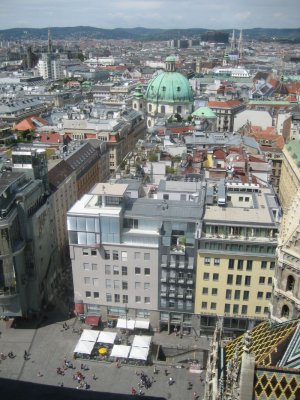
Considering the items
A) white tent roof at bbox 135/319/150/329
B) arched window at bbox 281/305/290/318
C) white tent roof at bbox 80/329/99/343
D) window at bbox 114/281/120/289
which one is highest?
arched window at bbox 281/305/290/318

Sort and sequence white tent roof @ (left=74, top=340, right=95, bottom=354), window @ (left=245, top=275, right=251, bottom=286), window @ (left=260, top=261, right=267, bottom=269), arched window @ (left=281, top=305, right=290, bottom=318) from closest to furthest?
arched window @ (left=281, top=305, right=290, bottom=318), window @ (left=260, top=261, right=267, bottom=269), white tent roof @ (left=74, top=340, right=95, bottom=354), window @ (left=245, top=275, right=251, bottom=286)

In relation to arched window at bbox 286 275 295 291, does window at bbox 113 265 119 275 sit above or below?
below

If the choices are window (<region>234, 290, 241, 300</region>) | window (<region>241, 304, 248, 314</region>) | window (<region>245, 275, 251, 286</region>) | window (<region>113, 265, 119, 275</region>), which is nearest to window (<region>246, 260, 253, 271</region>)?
window (<region>245, 275, 251, 286</region>)

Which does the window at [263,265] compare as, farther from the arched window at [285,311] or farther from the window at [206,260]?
the arched window at [285,311]

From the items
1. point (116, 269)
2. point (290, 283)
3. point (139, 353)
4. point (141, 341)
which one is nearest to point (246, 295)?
point (141, 341)

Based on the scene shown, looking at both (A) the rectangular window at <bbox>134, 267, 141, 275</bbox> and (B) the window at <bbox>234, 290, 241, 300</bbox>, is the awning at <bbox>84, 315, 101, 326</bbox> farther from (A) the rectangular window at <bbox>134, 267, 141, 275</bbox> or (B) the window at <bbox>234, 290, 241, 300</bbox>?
(B) the window at <bbox>234, 290, 241, 300</bbox>

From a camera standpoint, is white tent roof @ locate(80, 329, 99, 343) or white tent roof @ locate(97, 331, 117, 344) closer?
white tent roof @ locate(97, 331, 117, 344)

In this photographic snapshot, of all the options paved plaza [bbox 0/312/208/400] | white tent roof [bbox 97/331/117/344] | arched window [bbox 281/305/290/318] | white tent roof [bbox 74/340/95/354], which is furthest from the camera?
white tent roof [bbox 97/331/117/344]

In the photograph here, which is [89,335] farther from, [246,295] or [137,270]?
[246,295]
